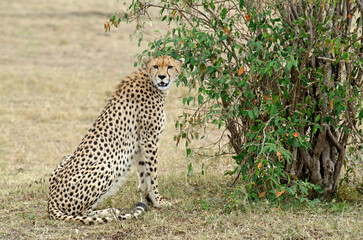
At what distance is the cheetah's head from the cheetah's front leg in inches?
20.8

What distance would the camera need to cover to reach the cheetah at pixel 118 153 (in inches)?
170

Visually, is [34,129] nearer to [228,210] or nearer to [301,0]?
[228,210]

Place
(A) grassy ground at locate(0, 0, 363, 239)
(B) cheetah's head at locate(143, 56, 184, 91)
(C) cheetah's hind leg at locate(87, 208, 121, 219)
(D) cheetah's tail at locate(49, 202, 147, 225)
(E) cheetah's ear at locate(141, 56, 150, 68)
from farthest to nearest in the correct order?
(E) cheetah's ear at locate(141, 56, 150, 68) → (B) cheetah's head at locate(143, 56, 184, 91) → (C) cheetah's hind leg at locate(87, 208, 121, 219) → (D) cheetah's tail at locate(49, 202, 147, 225) → (A) grassy ground at locate(0, 0, 363, 239)

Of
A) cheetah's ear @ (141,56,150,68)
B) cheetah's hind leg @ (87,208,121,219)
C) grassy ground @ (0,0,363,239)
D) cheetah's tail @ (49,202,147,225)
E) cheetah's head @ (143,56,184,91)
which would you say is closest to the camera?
grassy ground @ (0,0,363,239)

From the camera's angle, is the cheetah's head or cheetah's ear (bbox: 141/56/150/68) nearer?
the cheetah's head

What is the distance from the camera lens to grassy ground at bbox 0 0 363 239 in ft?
13.4

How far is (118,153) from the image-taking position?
4508 millimetres

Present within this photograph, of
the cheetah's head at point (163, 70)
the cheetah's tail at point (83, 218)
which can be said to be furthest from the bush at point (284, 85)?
the cheetah's tail at point (83, 218)

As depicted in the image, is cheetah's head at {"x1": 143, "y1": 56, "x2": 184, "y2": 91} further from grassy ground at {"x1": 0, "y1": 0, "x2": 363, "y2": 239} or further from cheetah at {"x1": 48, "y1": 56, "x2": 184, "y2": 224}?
grassy ground at {"x1": 0, "y1": 0, "x2": 363, "y2": 239}

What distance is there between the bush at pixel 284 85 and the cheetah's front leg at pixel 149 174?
44cm

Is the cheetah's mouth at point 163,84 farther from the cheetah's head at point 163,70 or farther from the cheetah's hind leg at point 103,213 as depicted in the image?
the cheetah's hind leg at point 103,213

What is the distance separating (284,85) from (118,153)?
1.46 metres

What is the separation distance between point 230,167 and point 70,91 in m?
4.75

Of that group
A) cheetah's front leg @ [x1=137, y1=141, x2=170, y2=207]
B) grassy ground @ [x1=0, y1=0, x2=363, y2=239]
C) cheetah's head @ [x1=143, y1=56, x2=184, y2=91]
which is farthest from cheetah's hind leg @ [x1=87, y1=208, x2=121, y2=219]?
cheetah's head @ [x1=143, y1=56, x2=184, y2=91]
